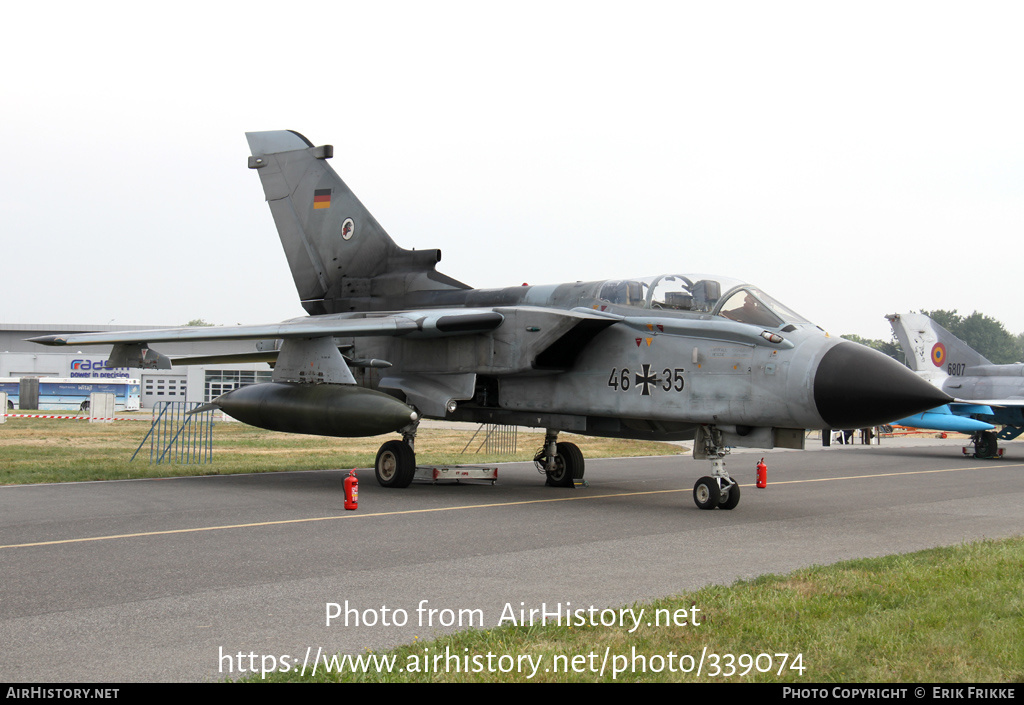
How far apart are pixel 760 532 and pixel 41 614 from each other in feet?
22.1

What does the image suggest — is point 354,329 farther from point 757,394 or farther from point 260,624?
point 260,624

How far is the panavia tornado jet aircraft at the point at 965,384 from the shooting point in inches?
995

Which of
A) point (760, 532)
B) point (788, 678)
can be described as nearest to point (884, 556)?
point (760, 532)

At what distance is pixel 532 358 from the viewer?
1251 centimetres

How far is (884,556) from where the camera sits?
25.6 ft

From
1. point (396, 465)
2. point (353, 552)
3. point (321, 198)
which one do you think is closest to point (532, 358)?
point (396, 465)

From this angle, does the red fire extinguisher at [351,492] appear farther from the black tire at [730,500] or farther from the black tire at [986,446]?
the black tire at [986,446]

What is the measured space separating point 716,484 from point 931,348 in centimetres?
2014

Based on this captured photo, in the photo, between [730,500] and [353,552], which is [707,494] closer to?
[730,500]

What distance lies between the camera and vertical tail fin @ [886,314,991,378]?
28.0 meters

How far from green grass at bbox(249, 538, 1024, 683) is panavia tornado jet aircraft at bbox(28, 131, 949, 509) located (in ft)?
14.1

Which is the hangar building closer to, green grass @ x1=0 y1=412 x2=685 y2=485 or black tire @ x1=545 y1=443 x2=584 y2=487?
green grass @ x1=0 y1=412 x2=685 y2=485

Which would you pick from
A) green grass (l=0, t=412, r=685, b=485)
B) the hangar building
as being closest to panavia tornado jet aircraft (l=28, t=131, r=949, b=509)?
green grass (l=0, t=412, r=685, b=485)

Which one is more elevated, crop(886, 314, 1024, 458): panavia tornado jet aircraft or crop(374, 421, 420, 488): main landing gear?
crop(886, 314, 1024, 458): panavia tornado jet aircraft
